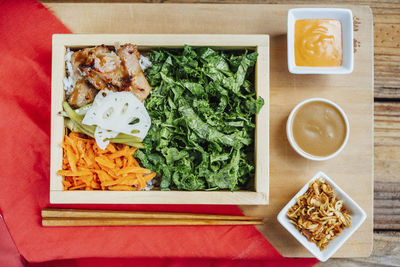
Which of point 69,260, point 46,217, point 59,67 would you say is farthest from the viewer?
point 69,260

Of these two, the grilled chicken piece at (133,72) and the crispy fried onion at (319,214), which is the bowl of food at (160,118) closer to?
the grilled chicken piece at (133,72)

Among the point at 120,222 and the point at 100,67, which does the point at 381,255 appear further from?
the point at 100,67

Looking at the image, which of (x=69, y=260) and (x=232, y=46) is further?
(x=69, y=260)

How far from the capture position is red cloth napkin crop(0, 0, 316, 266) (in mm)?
2285

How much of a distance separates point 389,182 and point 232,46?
58.0 inches

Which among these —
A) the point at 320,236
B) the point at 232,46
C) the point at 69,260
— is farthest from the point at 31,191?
the point at 320,236

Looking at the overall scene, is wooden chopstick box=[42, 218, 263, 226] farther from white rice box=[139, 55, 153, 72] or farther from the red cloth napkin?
white rice box=[139, 55, 153, 72]

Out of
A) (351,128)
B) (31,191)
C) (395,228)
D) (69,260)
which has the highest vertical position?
(351,128)

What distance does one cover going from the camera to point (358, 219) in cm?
207

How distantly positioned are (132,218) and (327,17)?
170cm

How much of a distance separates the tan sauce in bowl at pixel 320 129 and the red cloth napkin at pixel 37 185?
0.65 m

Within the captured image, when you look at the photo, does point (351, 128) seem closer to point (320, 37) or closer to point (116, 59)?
point (320, 37)

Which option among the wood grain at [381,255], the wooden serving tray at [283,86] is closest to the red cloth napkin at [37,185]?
the wooden serving tray at [283,86]

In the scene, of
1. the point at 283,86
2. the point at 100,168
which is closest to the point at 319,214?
the point at 283,86
